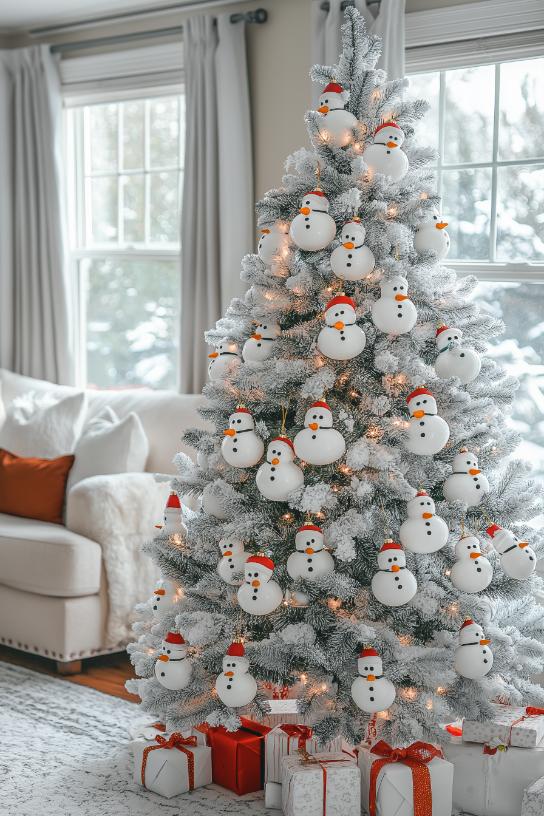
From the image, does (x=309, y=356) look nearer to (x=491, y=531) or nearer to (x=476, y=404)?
(x=476, y=404)

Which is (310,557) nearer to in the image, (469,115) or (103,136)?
(469,115)

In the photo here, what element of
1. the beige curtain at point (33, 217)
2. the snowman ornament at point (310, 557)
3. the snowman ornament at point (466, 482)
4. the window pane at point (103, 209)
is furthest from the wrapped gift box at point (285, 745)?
the window pane at point (103, 209)

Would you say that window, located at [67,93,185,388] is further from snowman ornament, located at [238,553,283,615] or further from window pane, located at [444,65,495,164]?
snowman ornament, located at [238,553,283,615]

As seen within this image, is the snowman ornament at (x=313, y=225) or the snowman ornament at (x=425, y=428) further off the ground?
the snowman ornament at (x=313, y=225)

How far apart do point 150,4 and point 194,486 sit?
2.60m

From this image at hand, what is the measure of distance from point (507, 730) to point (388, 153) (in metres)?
1.53

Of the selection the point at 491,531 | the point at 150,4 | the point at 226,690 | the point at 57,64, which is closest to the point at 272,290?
the point at 491,531

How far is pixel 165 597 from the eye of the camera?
116 inches

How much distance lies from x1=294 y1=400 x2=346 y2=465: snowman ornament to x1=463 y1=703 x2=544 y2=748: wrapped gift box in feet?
2.64

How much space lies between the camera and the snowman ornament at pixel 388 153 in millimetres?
2721

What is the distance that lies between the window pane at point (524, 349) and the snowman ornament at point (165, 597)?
1448mm

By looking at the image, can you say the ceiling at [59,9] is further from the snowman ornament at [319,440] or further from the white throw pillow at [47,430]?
the snowman ornament at [319,440]

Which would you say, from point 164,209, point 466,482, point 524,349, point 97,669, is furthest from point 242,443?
point 164,209

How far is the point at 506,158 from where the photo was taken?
12.1 feet
